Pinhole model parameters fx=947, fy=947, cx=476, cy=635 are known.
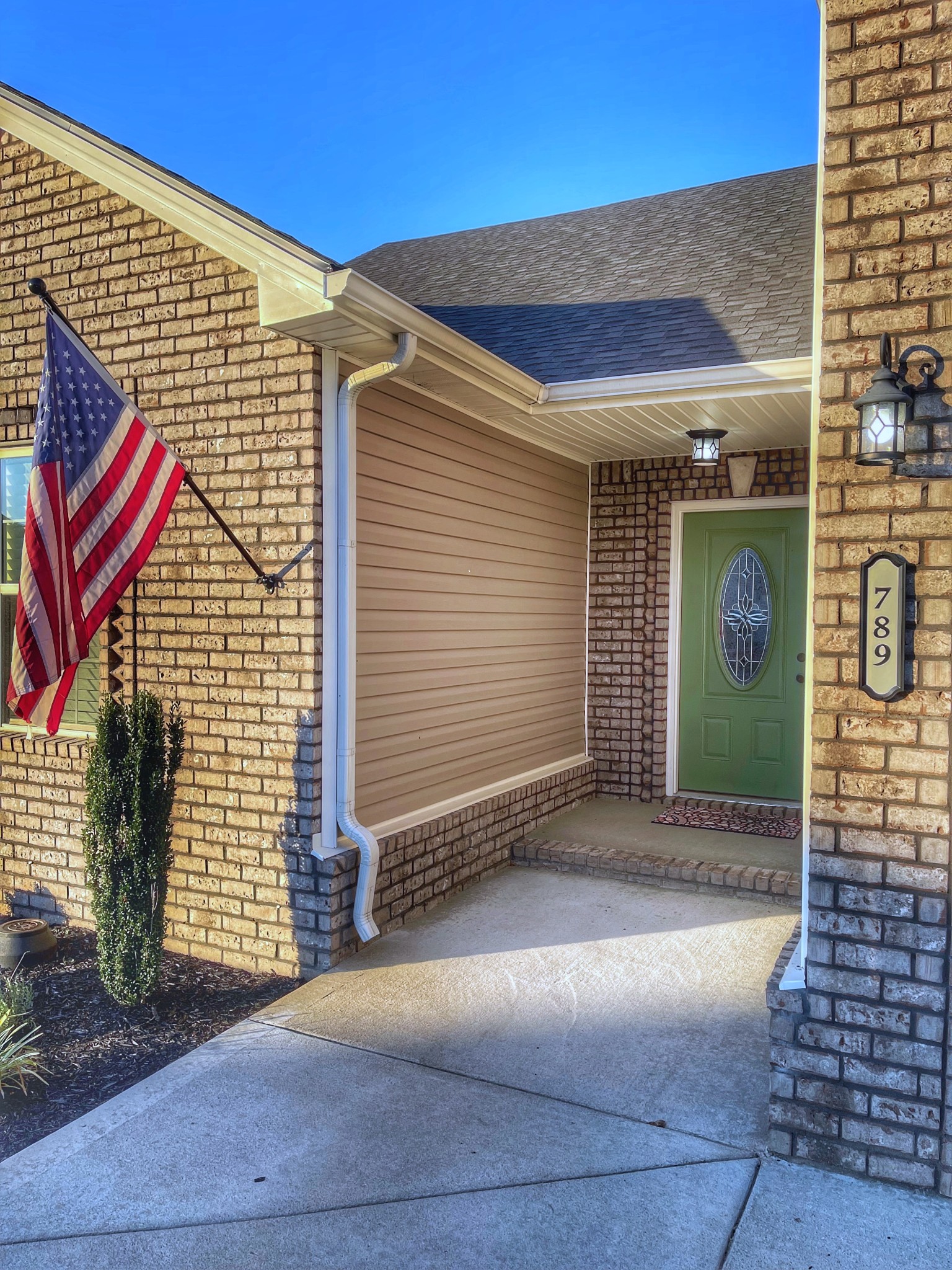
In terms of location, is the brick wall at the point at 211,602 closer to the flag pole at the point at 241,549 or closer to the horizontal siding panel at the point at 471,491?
the flag pole at the point at 241,549

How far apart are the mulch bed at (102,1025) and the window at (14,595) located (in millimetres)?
1281

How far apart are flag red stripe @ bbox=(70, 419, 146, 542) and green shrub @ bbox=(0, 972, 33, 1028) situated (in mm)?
1908

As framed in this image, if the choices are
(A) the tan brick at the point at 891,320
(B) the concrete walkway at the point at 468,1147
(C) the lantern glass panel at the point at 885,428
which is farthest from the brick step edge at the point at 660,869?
(A) the tan brick at the point at 891,320

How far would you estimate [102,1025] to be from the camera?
398 cm

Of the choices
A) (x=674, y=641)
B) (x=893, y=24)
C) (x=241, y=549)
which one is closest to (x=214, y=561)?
(x=241, y=549)

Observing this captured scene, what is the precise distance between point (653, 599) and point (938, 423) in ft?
14.8

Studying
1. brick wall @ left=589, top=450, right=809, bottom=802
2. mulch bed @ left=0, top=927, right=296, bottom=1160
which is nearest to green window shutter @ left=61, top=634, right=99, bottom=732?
mulch bed @ left=0, top=927, right=296, bottom=1160

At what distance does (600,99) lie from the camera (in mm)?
19578

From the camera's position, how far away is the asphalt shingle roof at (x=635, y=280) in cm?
557

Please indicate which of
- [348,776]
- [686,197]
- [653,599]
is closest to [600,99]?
[686,197]

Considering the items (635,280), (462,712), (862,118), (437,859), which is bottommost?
(437,859)

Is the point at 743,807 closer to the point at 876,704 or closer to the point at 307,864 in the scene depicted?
the point at 307,864

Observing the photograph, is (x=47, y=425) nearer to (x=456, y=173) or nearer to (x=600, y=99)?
(x=600, y=99)

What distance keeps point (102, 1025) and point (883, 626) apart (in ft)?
11.3
